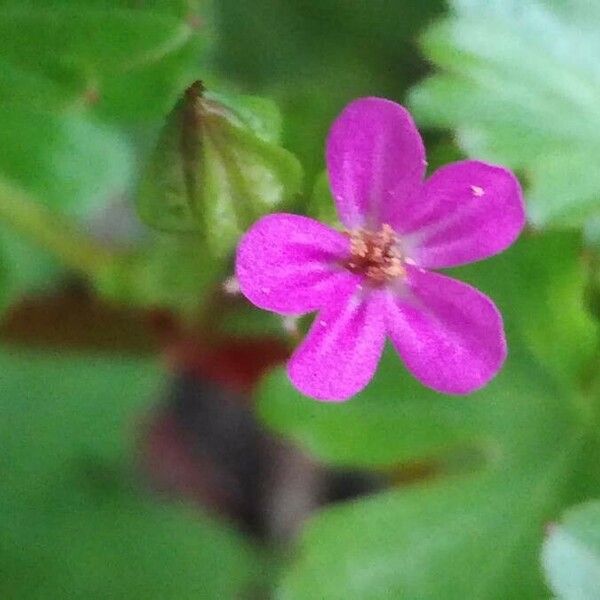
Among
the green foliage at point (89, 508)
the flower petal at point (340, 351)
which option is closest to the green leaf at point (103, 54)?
the flower petal at point (340, 351)

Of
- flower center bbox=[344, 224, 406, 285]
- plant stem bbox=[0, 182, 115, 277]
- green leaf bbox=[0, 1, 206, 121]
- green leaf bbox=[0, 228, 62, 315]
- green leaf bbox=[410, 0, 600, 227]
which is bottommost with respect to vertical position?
green leaf bbox=[0, 228, 62, 315]

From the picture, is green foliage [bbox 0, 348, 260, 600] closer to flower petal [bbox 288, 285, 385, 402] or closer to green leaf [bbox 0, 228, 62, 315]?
green leaf [bbox 0, 228, 62, 315]

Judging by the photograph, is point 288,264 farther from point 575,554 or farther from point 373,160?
point 575,554

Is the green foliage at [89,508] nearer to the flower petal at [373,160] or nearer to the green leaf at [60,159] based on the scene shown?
the green leaf at [60,159]

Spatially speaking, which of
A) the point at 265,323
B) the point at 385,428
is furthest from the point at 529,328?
the point at 265,323

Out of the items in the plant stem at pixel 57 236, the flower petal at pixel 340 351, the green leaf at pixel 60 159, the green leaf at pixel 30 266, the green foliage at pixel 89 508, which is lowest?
the green foliage at pixel 89 508

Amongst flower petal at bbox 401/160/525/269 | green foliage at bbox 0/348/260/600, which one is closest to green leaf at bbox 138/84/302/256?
flower petal at bbox 401/160/525/269
